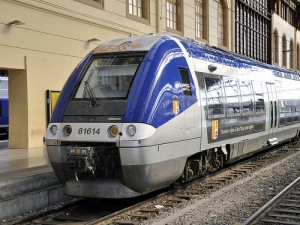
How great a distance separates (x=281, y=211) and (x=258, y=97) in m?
5.10

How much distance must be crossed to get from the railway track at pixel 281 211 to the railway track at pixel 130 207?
1.30m

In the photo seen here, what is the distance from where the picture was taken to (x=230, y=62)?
33.8 feet

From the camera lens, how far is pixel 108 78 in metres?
7.54

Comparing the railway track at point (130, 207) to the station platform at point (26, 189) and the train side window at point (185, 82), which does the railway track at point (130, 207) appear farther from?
the train side window at point (185, 82)

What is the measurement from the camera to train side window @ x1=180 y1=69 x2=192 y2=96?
25.6 feet

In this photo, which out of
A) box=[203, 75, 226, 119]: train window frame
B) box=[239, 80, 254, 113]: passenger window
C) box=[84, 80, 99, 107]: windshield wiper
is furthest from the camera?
box=[239, 80, 254, 113]: passenger window

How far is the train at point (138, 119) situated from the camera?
6.73 m

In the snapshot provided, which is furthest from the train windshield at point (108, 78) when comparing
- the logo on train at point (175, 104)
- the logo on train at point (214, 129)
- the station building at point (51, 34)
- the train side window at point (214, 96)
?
the station building at point (51, 34)

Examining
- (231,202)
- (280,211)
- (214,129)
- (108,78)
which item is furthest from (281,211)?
(108,78)

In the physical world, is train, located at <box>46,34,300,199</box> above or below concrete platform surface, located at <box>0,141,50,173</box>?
above

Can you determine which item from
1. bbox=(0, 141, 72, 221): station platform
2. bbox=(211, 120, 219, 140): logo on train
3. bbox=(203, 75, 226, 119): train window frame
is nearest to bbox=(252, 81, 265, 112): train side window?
bbox=(203, 75, 226, 119): train window frame

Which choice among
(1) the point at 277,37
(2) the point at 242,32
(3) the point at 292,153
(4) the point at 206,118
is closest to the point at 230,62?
(4) the point at 206,118

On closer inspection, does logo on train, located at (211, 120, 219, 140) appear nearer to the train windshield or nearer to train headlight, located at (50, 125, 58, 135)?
the train windshield

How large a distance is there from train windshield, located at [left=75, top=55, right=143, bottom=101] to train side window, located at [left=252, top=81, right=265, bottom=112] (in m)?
4.98
